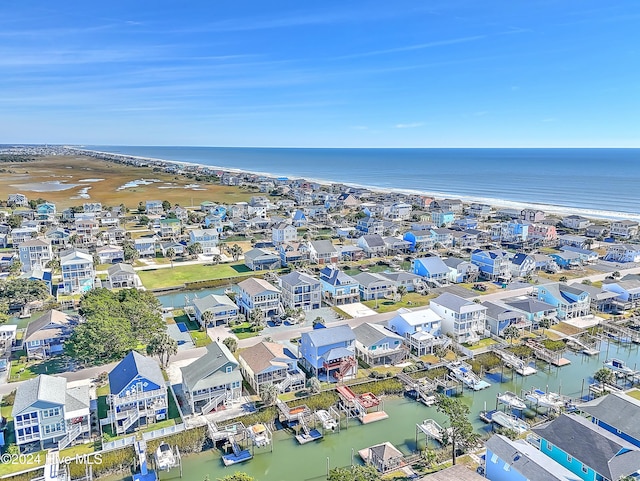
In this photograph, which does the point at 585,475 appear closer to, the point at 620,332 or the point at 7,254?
the point at 620,332

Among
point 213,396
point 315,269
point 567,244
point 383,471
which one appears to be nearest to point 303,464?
point 383,471

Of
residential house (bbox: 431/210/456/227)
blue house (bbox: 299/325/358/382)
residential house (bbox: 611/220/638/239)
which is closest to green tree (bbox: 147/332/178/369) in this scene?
blue house (bbox: 299/325/358/382)

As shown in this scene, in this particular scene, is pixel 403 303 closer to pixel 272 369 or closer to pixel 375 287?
pixel 375 287

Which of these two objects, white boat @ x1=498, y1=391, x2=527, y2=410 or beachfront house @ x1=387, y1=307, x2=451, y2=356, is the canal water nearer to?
white boat @ x1=498, y1=391, x2=527, y2=410

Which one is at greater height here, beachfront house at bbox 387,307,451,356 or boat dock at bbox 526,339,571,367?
beachfront house at bbox 387,307,451,356

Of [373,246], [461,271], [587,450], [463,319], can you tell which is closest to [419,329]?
[463,319]

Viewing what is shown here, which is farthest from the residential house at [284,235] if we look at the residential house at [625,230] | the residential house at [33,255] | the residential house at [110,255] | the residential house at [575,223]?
the residential house at [625,230]
